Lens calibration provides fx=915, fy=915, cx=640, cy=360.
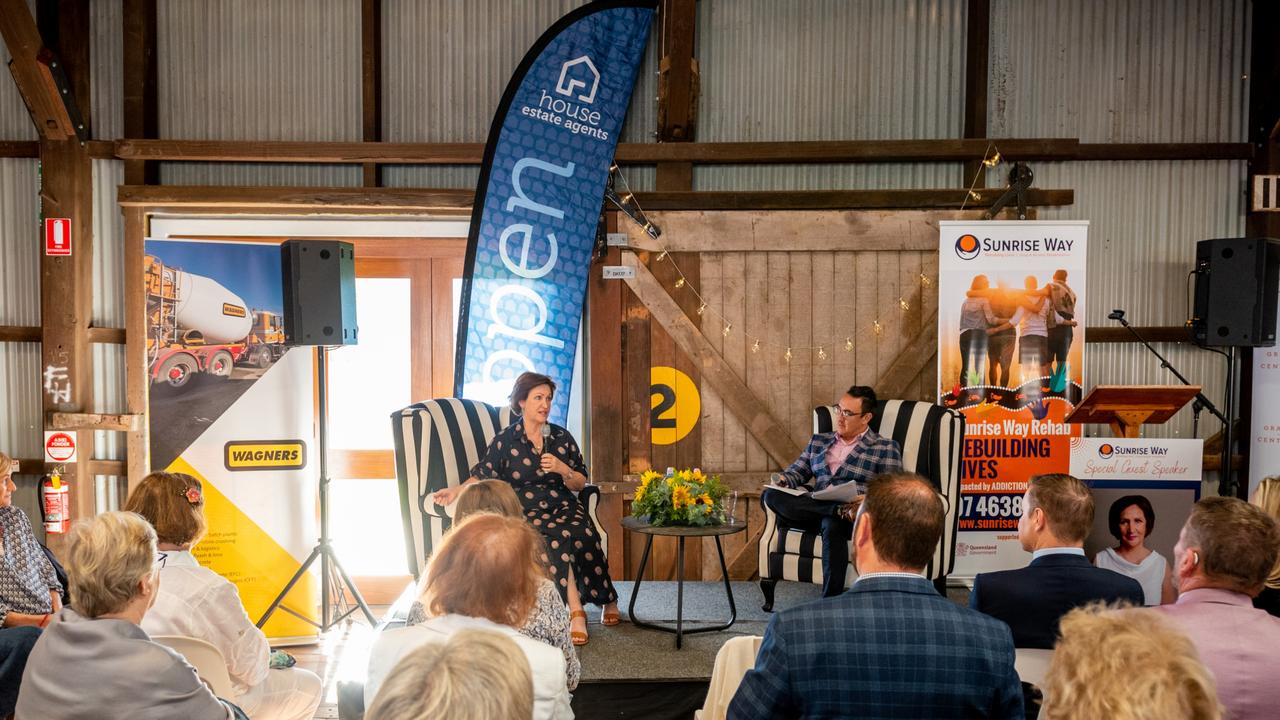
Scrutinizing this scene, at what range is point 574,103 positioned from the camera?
514cm

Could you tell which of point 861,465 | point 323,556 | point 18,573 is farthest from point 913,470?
point 18,573

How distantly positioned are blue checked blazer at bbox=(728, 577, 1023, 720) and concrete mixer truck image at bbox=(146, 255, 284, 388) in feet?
12.1

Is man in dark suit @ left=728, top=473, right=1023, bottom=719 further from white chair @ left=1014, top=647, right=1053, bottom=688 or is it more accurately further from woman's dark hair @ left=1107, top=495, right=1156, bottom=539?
woman's dark hair @ left=1107, top=495, right=1156, bottom=539

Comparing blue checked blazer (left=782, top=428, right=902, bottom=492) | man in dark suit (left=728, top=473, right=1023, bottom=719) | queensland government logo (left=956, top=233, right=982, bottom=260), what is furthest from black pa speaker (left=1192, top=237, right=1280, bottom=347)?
man in dark suit (left=728, top=473, right=1023, bottom=719)

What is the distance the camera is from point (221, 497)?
4.52m

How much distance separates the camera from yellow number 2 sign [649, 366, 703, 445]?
529cm

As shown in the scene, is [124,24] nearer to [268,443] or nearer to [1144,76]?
[268,443]

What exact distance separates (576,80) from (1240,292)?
375cm

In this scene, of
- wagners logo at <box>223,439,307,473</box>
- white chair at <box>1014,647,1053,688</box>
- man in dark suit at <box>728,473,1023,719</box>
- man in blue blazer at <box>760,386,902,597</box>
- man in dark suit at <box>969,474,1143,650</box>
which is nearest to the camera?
man in dark suit at <box>728,473,1023,719</box>

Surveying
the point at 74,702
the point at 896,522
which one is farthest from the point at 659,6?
the point at 74,702

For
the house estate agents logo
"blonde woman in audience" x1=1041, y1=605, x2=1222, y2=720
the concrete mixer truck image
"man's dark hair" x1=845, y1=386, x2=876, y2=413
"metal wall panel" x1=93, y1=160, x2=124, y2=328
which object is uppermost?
the house estate agents logo

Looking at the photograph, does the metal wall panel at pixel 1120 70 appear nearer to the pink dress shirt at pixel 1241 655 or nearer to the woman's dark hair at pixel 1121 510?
the woman's dark hair at pixel 1121 510

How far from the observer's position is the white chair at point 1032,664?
6.95 ft

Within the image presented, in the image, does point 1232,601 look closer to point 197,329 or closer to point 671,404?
point 671,404
